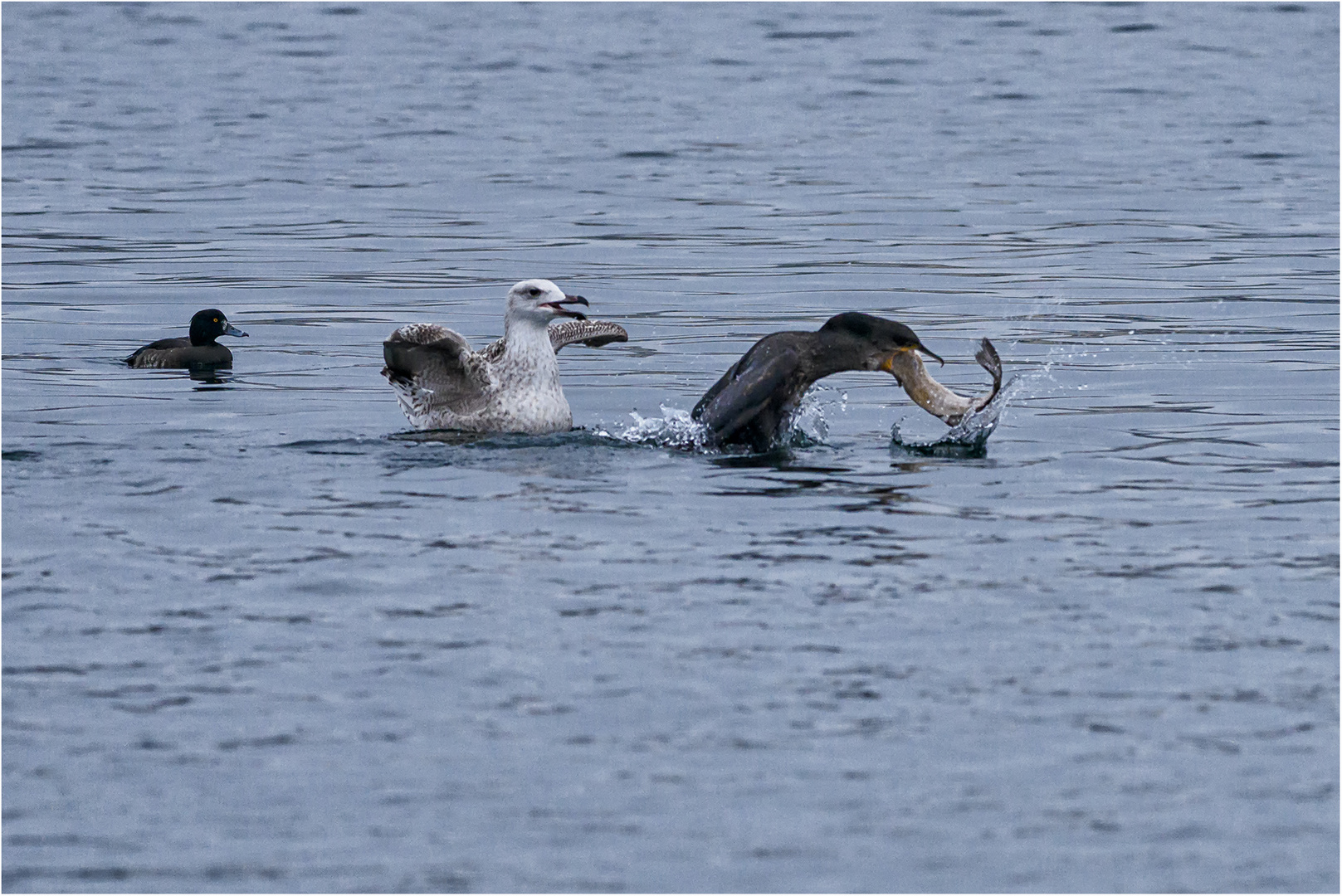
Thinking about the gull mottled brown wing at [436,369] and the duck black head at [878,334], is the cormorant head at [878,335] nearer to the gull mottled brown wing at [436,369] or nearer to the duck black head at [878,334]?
the duck black head at [878,334]

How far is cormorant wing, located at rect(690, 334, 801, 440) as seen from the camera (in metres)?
12.7

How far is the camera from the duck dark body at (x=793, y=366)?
41.6ft

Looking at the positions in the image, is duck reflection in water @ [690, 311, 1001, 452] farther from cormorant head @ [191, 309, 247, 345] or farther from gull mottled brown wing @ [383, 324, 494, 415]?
cormorant head @ [191, 309, 247, 345]

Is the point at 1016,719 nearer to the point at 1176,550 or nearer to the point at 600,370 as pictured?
the point at 1176,550

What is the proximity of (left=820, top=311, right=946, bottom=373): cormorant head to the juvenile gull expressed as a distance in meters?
1.72

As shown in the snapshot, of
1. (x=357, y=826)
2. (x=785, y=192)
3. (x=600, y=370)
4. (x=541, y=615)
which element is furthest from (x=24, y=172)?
(x=357, y=826)

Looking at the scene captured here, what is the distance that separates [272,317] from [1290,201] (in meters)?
12.9

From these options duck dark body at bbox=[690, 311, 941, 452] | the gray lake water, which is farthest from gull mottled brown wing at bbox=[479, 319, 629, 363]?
duck dark body at bbox=[690, 311, 941, 452]

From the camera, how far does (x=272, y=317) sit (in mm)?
19969

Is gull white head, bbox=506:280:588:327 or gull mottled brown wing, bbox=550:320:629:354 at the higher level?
gull white head, bbox=506:280:588:327

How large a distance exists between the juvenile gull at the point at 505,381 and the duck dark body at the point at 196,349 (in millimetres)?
3918

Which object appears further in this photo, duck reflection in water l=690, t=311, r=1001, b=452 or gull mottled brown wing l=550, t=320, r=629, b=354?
gull mottled brown wing l=550, t=320, r=629, b=354

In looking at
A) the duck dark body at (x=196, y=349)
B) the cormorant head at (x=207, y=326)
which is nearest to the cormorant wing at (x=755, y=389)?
the duck dark body at (x=196, y=349)

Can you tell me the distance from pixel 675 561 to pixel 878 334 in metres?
3.11
